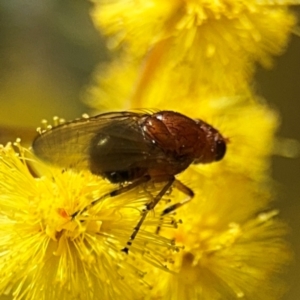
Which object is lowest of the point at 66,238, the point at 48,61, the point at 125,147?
the point at 66,238

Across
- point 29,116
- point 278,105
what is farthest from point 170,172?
point 278,105

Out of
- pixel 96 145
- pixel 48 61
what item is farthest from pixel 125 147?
pixel 48 61

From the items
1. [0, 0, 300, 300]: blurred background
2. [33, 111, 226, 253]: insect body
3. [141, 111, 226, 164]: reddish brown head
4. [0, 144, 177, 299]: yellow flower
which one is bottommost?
[0, 144, 177, 299]: yellow flower

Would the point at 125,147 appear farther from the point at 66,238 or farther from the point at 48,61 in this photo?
the point at 48,61

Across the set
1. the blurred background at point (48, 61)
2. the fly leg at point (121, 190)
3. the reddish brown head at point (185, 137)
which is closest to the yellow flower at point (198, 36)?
the reddish brown head at point (185, 137)

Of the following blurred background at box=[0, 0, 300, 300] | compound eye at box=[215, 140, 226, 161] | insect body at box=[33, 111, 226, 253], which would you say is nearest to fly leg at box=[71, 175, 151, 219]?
insect body at box=[33, 111, 226, 253]

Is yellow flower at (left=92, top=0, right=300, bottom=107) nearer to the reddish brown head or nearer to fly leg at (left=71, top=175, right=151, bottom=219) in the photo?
the reddish brown head
